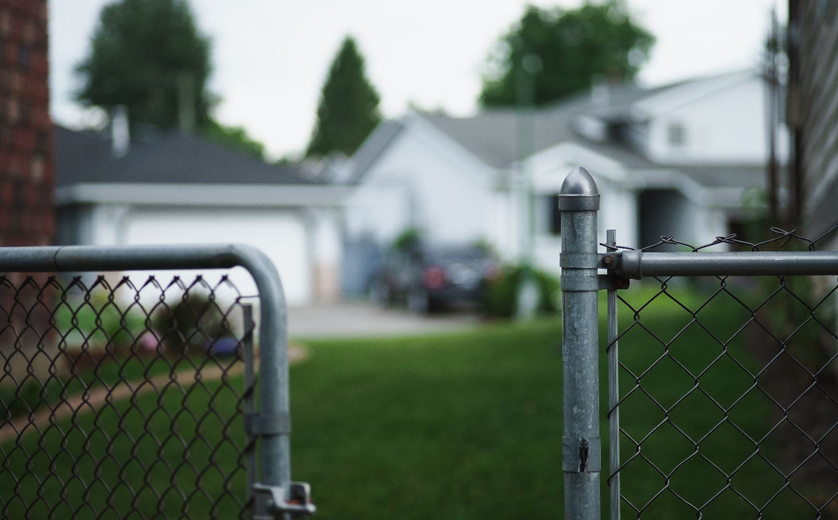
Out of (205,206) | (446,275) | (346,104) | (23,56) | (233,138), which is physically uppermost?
(346,104)

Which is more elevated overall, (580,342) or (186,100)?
(186,100)

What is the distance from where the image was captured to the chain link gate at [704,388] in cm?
168

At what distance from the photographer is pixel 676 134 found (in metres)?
25.9

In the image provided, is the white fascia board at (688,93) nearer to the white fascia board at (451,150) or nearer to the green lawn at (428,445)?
the white fascia board at (451,150)

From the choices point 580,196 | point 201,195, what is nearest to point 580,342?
point 580,196

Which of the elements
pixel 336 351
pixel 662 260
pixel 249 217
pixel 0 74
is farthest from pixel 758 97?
pixel 662 260

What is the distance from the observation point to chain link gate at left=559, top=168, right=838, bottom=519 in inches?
66.3

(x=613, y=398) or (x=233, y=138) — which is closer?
(x=613, y=398)

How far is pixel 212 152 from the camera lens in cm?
2266

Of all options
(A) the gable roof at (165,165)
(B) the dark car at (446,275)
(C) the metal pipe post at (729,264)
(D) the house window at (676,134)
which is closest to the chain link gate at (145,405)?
(C) the metal pipe post at (729,264)

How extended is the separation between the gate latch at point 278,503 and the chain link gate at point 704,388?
20.9 inches

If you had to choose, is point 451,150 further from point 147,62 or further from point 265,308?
point 147,62

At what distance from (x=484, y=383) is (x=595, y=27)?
48926 mm

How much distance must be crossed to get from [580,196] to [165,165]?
67.7ft
